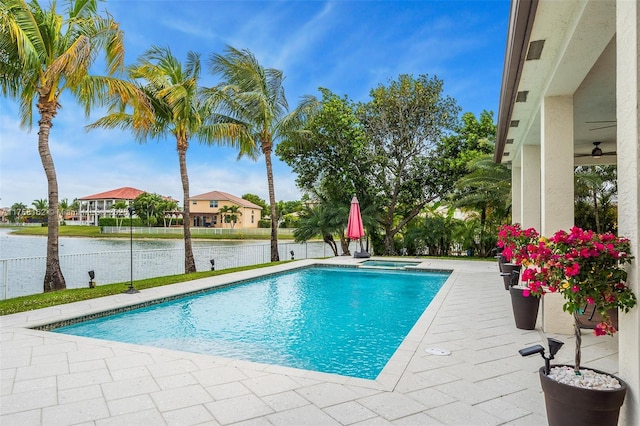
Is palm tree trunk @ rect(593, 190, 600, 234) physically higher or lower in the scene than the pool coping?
higher

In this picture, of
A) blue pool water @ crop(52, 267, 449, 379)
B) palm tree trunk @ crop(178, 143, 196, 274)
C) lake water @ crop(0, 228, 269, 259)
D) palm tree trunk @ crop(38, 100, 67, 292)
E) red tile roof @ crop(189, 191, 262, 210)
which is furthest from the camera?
red tile roof @ crop(189, 191, 262, 210)

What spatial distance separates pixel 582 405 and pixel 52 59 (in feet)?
35.8

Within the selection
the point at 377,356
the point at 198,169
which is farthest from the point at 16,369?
the point at 198,169

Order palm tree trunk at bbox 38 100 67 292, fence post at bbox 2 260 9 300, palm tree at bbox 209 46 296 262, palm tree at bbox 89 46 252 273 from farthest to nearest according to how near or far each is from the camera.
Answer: palm tree at bbox 209 46 296 262
palm tree at bbox 89 46 252 273
palm tree trunk at bbox 38 100 67 292
fence post at bbox 2 260 9 300

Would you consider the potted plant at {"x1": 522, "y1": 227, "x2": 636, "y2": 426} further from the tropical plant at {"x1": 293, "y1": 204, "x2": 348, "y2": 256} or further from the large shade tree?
the large shade tree

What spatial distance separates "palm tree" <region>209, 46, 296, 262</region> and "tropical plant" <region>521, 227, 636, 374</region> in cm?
1350

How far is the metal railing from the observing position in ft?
29.5

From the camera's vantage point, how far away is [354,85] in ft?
68.2

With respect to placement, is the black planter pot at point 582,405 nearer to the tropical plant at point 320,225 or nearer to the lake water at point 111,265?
the lake water at point 111,265

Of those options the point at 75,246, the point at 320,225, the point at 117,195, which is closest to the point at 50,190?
the point at 320,225

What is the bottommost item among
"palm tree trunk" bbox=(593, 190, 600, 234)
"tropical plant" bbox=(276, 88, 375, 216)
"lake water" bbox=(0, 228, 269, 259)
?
"lake water" bbox=(0, 228, 269, 259)

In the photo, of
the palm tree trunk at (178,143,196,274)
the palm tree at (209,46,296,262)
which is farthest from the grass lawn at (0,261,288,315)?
the palm tree at (209,46,296,262)

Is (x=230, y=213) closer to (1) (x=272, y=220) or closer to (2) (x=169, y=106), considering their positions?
(1) (x=272, y=220)

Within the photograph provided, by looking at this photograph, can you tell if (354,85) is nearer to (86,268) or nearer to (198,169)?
(86,268)
